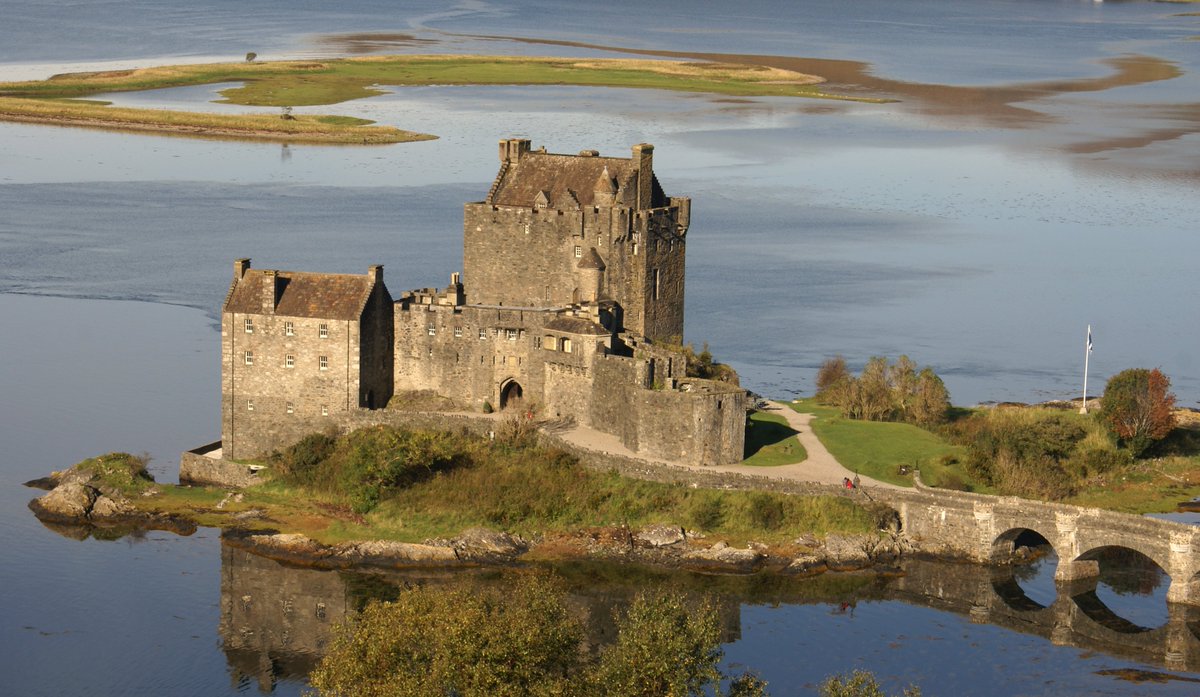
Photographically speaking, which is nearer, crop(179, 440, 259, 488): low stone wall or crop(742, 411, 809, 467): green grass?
crop(742, 411, 809, 467): green grass

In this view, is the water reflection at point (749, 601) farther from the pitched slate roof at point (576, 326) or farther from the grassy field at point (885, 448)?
the pitched slate roof at point (576, 326)

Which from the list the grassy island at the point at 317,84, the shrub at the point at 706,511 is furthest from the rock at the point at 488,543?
the grassy island at the point at 317,84

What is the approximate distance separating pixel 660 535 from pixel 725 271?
45.2 meters

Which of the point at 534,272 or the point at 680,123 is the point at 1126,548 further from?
the point at 680,123

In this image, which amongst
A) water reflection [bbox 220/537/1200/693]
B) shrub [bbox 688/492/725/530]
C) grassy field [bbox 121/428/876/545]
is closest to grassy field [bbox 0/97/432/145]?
grassy field [bbox 121/428/876/545]

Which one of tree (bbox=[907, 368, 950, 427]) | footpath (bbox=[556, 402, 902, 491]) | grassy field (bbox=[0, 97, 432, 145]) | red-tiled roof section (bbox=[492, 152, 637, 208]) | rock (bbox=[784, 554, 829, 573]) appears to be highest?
grassy field (bbox=[0, 97, 432, 145])

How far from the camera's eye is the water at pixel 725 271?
193 feet

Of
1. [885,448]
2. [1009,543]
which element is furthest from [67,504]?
[1009,543]

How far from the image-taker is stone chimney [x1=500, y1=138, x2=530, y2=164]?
76500mm

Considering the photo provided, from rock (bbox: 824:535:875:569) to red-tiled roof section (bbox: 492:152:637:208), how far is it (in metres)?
16.9

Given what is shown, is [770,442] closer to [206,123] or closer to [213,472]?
[213,472]

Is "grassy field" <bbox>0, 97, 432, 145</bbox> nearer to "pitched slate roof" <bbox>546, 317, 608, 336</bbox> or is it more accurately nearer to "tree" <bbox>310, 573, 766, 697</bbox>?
"pitched slate roof" <bbox>546, 317, 608, 336</bbox>

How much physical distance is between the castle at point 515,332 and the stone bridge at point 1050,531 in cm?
675

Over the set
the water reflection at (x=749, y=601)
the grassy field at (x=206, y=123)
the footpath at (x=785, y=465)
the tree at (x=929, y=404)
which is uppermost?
the grassy field at (x=206, y=123)
